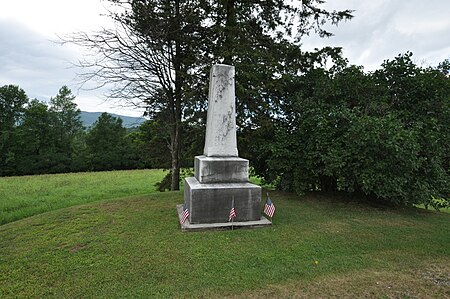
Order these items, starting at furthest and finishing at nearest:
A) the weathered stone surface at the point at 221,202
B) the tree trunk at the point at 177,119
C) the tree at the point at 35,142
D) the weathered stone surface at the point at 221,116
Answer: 1. the tree at the point at 35,142
2. the tree trunk at the point at 177,119
3. the weathered stone surface at the point at 221,116
4. the weathered stone surface at the point at 221,202

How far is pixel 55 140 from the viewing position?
35312 millimetres

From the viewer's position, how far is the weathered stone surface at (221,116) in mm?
6555

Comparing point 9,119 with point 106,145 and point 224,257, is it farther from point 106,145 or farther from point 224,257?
point 224,257

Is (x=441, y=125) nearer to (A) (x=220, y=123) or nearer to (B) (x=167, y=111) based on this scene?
(A) (x=220, y=123)

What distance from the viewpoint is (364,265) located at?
13.5ft

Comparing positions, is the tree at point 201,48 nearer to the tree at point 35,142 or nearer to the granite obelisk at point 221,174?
the granite obelisk at point 221,174

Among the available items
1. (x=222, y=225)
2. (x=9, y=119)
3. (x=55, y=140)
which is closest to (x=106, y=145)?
(x=55, y=140)

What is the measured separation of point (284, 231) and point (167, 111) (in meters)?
7.66

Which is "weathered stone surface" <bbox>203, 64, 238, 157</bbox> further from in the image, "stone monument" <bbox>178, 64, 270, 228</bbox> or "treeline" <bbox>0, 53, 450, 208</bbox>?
"treeline" <bbox>0, 53, 450, 208</bbox>

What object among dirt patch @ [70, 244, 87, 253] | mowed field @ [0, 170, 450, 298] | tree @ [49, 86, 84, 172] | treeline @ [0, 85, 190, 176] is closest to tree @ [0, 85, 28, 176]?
treeline @ [0, 85, 190, 176]

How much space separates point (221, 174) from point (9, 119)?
122ft

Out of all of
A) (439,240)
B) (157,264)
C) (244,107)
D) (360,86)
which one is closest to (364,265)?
(439,240)

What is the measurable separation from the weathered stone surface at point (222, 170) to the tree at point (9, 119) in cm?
3327

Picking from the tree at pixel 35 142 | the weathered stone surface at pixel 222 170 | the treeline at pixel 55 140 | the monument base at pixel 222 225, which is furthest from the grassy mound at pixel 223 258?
the tree at pixel 35 142
